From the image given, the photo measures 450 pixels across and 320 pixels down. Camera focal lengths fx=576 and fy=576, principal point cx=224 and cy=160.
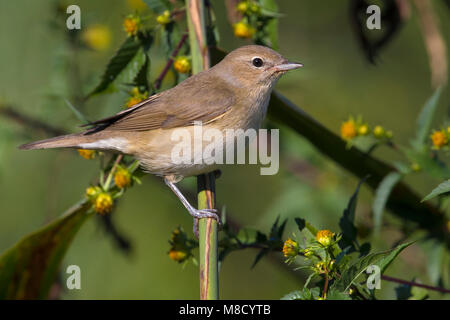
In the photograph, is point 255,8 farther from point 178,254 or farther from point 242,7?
point 178,254

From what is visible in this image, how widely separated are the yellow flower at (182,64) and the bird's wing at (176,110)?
236 millimetres

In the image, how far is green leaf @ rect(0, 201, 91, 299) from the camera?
294 centimetres

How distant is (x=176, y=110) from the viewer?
3.32 m

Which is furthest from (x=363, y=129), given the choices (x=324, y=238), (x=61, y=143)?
(x=61, y=143)

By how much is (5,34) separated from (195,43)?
10.5 ft

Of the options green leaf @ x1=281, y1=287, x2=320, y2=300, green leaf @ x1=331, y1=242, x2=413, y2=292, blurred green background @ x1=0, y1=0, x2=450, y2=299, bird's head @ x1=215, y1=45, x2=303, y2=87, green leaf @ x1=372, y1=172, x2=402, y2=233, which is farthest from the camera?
blurred green background @ x1=0, y1=0, x2=450, y2=299

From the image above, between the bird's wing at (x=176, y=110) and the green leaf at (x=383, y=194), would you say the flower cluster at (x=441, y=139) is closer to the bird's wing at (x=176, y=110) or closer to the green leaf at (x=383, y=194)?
the green leaf at (x=383, y=194)

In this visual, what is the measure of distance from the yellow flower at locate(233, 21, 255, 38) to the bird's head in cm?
27

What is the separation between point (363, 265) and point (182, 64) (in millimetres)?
1493

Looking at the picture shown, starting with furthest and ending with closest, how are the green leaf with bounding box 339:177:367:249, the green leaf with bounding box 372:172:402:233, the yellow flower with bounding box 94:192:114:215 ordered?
the green leaf with bounding box 372:172:402:233 → the yellow flower with bounding box 94:192:114:215 → the green leaf with bounding box 339:177:367:249

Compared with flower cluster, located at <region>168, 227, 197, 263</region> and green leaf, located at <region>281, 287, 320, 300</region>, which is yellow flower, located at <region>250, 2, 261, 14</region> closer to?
flower cluster, located at <region>168, 227, 197, 263</region>

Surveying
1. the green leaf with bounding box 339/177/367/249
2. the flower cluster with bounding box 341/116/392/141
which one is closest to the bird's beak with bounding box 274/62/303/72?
the flower cluster with bounding box 341/116/392/141

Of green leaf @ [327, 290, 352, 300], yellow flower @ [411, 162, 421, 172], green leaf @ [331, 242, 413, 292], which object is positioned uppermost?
yellow flower @ [411, 162, 421, 172]
